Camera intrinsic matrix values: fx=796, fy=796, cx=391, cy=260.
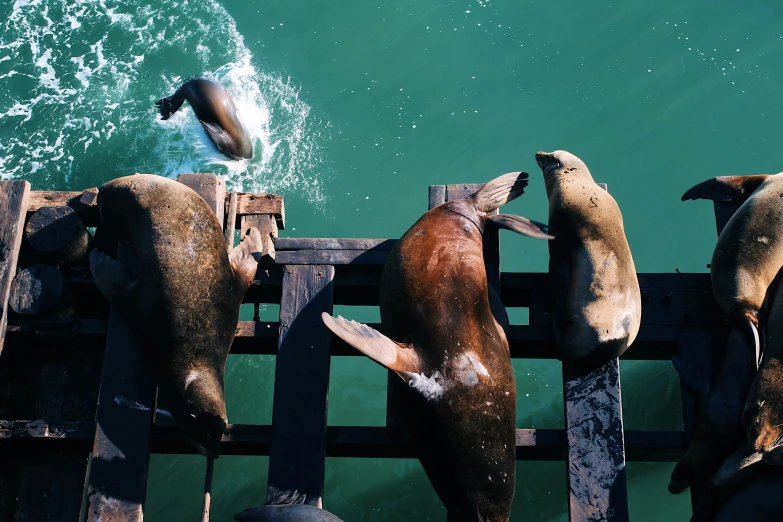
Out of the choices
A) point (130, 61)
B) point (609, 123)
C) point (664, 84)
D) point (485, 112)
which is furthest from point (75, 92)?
point (664, 84)

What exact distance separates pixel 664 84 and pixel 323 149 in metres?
3.90

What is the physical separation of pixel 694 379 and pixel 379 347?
6.45 feet

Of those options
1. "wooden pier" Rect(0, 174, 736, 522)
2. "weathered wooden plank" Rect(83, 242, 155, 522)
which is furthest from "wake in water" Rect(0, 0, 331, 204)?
"weathered wooden plank" Rect(83, 242, 155, 522)

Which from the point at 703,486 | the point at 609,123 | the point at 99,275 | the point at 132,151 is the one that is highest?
the point at 609,123

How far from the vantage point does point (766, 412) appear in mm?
4223

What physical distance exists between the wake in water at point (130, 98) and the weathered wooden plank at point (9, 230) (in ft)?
8.77

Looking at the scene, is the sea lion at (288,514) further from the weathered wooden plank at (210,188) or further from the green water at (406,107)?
the green water at (406,107)

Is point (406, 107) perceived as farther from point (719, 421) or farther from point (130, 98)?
point (719, 421)

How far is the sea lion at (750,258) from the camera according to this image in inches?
189

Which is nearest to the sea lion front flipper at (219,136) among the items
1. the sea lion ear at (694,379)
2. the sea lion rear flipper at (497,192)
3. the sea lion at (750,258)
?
the sea lion rear flipper at (497,192)

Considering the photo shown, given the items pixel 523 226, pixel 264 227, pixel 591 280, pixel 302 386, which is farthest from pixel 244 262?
pixel 591 280

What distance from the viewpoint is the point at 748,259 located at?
495 centimetres

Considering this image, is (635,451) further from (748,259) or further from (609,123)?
(609,123)

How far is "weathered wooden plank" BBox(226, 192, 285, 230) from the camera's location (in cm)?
570
